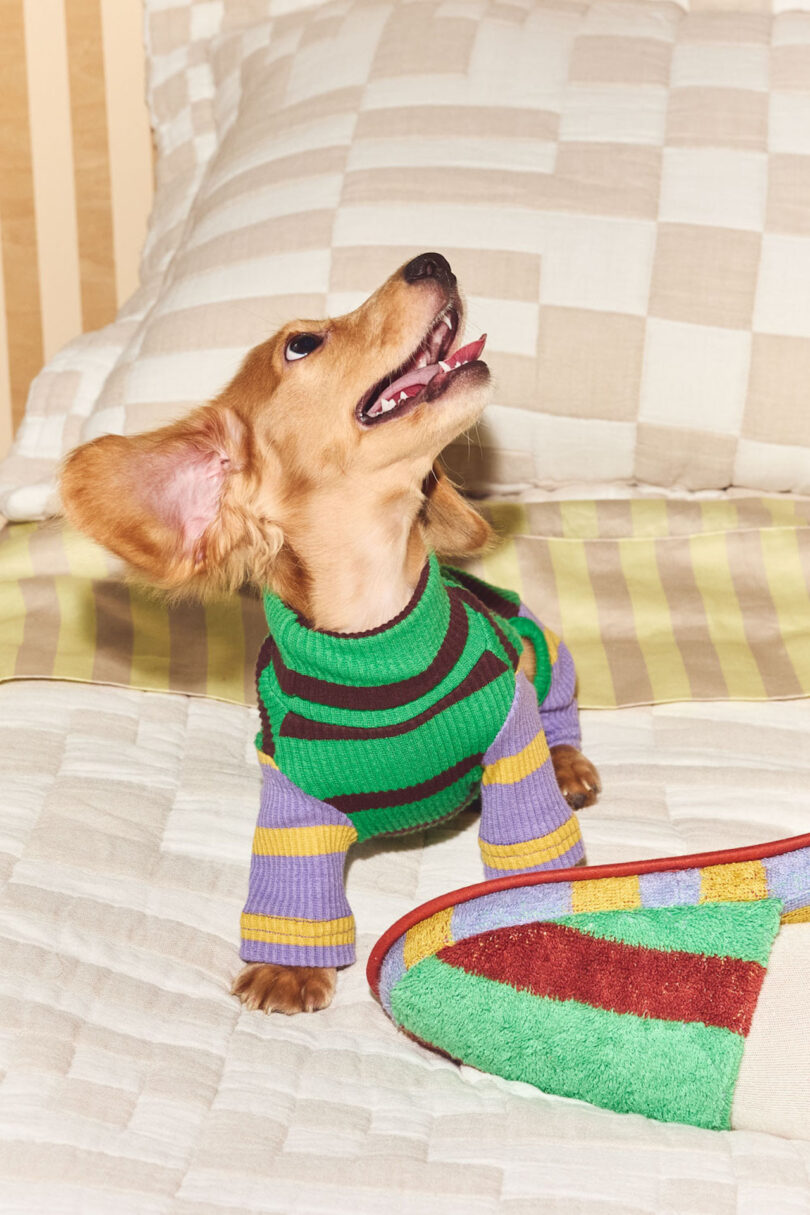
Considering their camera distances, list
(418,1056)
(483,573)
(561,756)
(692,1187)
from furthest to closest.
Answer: (483,573) → (561,756) → (418,1056) → (692,1187)

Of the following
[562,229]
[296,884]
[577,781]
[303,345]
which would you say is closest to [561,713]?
[577,781]

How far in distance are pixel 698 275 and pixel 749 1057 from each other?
1.16m

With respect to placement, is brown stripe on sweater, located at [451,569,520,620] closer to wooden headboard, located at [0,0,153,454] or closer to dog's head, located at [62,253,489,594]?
dog's head, located at [62,253,489,594]

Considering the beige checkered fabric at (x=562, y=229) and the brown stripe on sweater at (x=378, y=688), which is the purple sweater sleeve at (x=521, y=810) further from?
the beige checkered fabric at (x=562, y=229)

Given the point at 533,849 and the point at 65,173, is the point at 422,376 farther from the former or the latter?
the point at 65,173

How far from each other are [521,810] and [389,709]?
194mm

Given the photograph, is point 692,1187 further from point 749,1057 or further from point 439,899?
point 439,899

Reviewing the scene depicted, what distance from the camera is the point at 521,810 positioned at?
1.40 m

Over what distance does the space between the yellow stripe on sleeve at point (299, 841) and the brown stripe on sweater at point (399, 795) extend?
28 mm

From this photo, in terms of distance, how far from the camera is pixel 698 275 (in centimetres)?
183

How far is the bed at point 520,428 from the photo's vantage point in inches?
59.6

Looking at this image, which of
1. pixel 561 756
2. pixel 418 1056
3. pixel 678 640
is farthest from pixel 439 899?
pixel 678 640

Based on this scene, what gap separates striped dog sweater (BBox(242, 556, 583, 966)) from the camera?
134cm

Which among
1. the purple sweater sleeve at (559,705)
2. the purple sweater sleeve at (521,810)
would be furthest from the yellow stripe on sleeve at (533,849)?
the purple sweater sleeve at (559,705)
